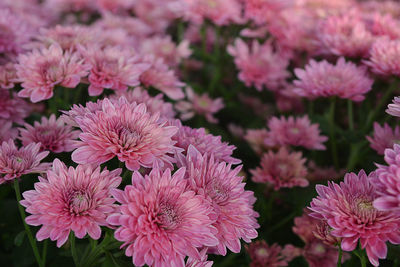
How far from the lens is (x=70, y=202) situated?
0.77 metres

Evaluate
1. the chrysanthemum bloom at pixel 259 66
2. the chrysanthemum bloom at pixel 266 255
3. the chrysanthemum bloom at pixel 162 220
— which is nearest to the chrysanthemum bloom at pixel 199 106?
the chrysanthemum bloom at pixel 259 66

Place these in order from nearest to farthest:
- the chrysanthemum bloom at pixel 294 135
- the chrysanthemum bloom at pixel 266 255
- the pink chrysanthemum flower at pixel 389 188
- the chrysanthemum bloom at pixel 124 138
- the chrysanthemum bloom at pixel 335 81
→ the pink chrysanthemum flower at pixel 389 188, the chrysanthemum bloom at pixel 124 138, the chrysanthemum bloom at pixel 266 255, the chrysanthemum bloom at pixel 335 81, the chrysanthemum bloom at pixel 294 135

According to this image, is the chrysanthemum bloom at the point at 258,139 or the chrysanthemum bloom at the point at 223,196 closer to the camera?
the chrysanthemum bloom at the point at 223,196

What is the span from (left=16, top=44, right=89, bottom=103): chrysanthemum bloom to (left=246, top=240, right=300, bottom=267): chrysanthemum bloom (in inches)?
24.9

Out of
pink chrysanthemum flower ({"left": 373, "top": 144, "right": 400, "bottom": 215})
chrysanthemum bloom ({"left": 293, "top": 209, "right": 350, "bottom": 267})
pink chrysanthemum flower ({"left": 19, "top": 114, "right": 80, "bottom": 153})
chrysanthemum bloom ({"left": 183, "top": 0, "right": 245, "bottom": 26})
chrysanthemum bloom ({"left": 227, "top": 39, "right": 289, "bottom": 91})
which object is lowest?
chrysanthemum bloom ({"left": 293, "top": 209, "right": 350, "bottom": 267})

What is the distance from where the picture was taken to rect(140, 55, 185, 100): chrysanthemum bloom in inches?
48.4

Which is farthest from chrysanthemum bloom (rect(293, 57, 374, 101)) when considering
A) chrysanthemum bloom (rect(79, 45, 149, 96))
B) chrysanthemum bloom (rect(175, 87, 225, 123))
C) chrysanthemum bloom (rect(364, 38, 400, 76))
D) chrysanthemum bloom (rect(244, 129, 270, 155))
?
chrysanthemum bloom (rect(79, 45, 149, 96))

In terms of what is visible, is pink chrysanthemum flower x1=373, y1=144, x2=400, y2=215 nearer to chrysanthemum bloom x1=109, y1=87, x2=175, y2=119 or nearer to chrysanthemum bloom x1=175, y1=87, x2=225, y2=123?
chrysanthemum bloom x1=109, y1=87, x2=175, y2=119

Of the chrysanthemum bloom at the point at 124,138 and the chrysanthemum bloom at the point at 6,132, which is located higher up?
the chrysanthemum bloom at the point at 124,138

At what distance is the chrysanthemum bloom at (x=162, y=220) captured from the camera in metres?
0.70

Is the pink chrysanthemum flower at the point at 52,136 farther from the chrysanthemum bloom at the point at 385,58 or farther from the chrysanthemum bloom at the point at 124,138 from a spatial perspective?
the chrysanthemum bloom at the point at 385,58

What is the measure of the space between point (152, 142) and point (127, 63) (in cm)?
38

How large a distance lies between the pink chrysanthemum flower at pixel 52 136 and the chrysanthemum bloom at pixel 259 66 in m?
0.76

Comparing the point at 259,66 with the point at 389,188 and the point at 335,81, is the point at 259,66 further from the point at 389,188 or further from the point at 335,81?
the point at 389,188
